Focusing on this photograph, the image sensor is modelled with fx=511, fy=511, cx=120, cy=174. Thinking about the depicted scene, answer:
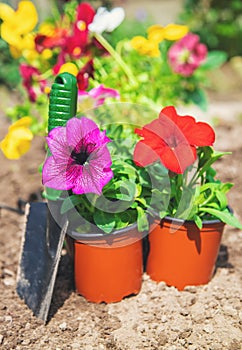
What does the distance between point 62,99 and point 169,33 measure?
987 mm

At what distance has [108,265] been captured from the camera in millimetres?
1641

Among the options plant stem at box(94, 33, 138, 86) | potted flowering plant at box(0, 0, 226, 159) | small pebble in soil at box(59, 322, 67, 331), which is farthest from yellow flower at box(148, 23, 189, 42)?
small pebble in soil at box(59, 322, 67, 331)

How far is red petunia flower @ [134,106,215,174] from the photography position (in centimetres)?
149

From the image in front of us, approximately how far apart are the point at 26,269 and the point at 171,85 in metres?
1.40

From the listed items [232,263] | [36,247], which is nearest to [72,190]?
[36,247]

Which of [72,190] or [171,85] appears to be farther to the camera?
[171,85]

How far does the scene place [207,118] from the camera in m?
3.75

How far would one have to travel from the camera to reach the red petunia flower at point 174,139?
4.89ft

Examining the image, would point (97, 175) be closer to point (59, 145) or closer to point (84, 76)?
point (59, 145)

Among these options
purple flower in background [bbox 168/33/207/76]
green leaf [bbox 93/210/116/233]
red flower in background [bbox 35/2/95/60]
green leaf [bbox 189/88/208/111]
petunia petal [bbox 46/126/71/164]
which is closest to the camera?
petunia petal [bbox 46/126/71/164]

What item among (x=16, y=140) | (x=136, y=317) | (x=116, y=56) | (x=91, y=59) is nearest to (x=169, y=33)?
(x=116, y=56)

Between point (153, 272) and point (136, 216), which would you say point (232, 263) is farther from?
point (136, 216)

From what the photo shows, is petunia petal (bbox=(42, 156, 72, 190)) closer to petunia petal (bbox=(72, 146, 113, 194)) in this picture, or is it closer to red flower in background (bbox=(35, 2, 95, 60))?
petunia petal (bbox=(72, 146, 113, 194))

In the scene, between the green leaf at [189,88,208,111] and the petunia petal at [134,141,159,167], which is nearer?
the petunia petal at [134,141,159,167]
